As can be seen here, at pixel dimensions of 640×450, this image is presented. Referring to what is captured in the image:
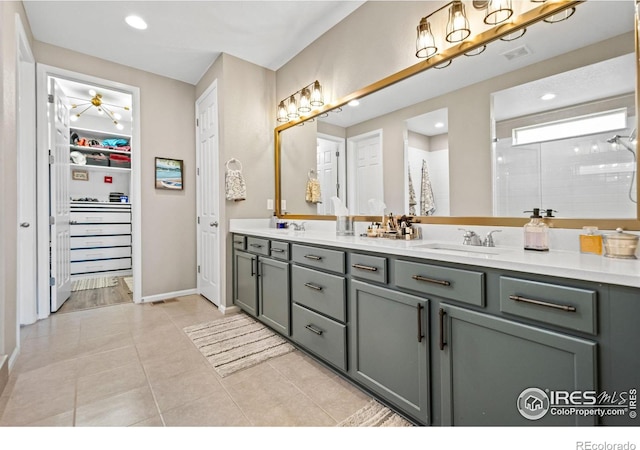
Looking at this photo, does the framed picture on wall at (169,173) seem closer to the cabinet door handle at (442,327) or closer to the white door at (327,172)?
the white door at (327,172)

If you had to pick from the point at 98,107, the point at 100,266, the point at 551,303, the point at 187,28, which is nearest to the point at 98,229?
the point at 100,266

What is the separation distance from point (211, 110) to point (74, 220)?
3040 millimetres

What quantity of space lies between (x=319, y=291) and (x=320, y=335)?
0.29m

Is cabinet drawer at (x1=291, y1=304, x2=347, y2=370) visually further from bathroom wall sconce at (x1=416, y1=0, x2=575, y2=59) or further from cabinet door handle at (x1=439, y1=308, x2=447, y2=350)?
bathroom wall sconce at (x1=416, y1=0, x2=575, y2=59)

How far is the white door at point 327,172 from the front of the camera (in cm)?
269

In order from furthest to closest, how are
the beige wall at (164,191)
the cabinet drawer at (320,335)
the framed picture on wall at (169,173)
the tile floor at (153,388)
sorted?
the framed picture on wall at (169,173)
the beige wall at (164,191)
the cabinet drawer at (320,335)
the tile floor at (153,388)

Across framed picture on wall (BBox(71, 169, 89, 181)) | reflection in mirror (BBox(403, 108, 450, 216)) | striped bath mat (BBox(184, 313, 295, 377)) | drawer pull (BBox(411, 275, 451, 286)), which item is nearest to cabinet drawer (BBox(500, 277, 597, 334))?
drawer pull (BBox(411, 275, 451, 286))

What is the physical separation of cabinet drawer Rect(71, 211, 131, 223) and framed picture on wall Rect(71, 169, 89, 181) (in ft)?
2.57

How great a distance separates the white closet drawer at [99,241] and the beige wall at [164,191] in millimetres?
1935

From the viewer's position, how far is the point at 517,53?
4.99ft

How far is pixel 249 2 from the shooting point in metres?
2.37

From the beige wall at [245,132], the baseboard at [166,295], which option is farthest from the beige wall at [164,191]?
the beige wall at [245,132]

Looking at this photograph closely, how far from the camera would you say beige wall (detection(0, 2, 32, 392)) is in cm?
181
